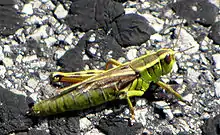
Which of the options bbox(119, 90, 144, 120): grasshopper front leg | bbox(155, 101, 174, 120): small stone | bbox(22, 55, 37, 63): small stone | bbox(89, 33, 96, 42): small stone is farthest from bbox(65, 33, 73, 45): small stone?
bbox(155, 101, 174, 120): small stone

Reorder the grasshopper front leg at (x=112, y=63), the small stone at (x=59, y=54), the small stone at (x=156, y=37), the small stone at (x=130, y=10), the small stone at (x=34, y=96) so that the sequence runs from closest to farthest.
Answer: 1. the small stone at (x=34, y=96)
2. the grasshopper front leg at (x=112, y=63)
3. the small stone at (x=59, y=54)
4. the small stone at (x=156, y=37)
5. the small stone at (x=130, y=10)

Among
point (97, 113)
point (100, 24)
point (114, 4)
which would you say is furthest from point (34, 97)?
point (114, 4)

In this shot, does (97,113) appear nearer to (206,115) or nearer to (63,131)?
(63,131)

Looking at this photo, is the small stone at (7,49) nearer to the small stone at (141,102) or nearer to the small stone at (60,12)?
the small stone at (60,12)

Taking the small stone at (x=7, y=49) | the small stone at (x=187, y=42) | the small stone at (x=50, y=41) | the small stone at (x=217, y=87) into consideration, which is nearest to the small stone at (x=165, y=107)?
the small stone at (x=217, y=87)

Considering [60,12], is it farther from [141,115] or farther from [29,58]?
[141,115]

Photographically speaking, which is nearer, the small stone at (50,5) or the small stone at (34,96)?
the small stone at (34,96)

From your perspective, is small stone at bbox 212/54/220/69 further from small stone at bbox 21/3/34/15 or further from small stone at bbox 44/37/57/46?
small stone at bbox 21/3/34/15

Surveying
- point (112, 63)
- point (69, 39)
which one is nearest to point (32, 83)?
point (69, 39)
